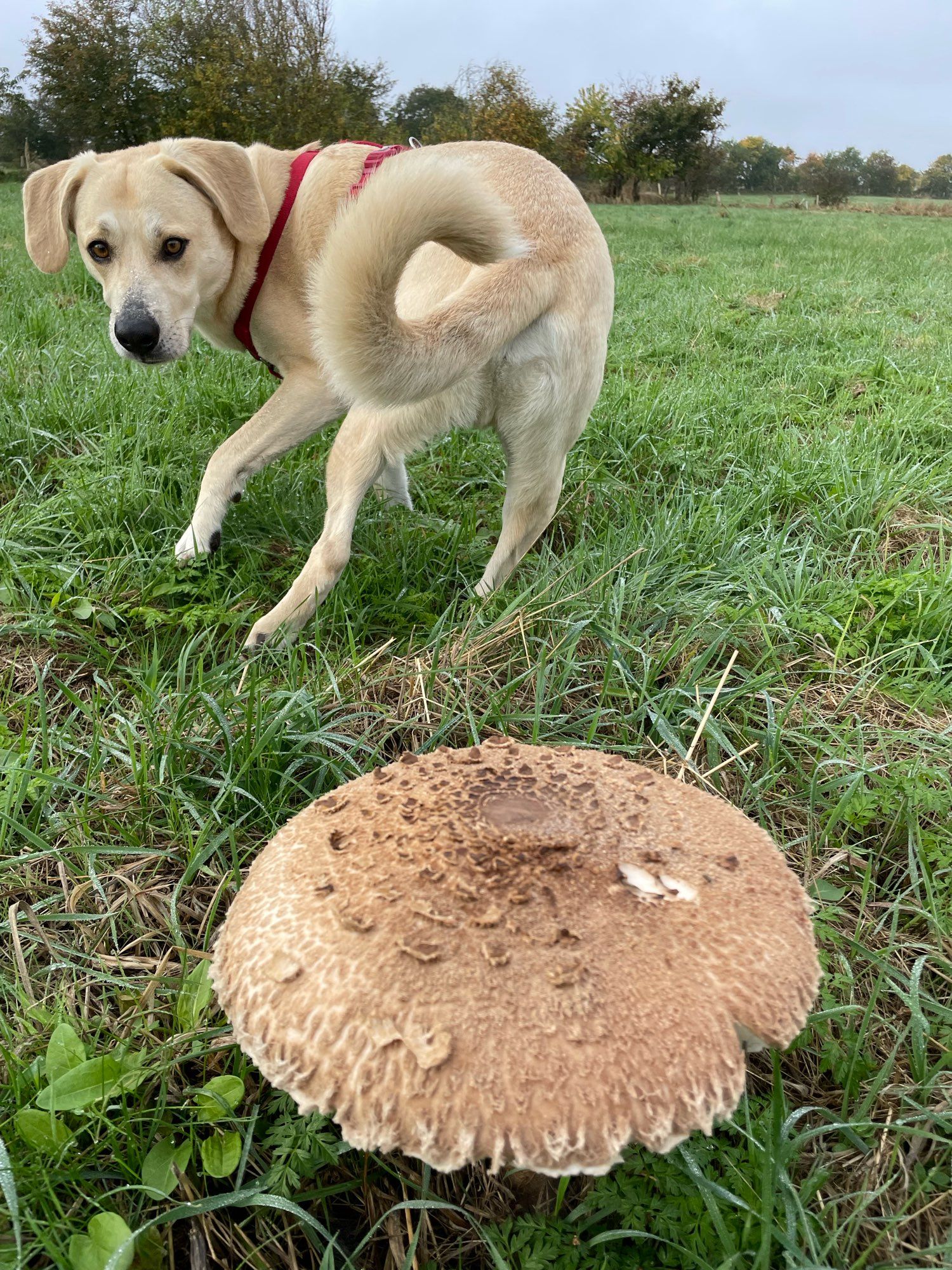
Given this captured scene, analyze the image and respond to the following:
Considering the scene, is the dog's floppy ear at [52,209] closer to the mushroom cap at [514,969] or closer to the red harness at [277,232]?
the red harness at [277,232]

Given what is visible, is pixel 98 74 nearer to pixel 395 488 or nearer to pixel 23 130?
pixel 23 130

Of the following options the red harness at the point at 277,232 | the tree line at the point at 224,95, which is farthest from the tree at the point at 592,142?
the red harness at the point at 277,232

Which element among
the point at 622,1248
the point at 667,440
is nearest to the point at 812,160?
the point at 667,440

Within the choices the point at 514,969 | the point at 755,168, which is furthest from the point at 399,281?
the point at 755,168

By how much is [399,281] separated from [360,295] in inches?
5.2

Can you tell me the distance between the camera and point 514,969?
1021mm

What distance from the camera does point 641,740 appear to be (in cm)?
220

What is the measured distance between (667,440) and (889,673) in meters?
1.96

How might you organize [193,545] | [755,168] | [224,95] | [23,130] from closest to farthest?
[193,545]
[224,95]
[23,130]
[755,168]

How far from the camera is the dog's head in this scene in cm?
311

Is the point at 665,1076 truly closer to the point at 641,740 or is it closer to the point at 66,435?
the point at 641,740

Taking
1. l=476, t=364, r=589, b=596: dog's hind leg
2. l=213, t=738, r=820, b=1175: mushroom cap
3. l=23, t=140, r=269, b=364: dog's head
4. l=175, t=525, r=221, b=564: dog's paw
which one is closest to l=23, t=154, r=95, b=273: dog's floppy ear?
l=23, t=140, r=269, b=364: dog's head

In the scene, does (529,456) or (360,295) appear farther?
(529,456)

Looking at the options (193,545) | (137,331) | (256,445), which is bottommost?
(193,545)
